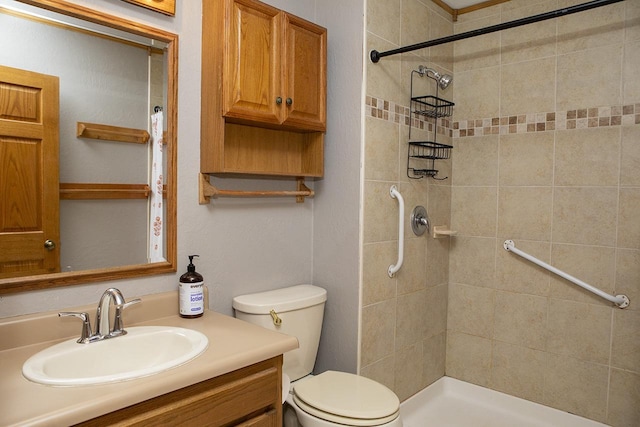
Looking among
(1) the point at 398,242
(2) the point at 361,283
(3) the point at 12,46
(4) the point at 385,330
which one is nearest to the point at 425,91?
(1) the point at 398,242

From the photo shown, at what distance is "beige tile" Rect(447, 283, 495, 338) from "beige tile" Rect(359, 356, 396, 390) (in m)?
0.63

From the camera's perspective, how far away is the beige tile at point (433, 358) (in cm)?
254

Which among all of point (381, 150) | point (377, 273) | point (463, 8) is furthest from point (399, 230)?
point (463, 8)

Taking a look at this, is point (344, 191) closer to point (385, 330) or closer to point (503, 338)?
point (385, 330)

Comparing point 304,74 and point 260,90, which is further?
point 304,74

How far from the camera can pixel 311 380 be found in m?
1.90

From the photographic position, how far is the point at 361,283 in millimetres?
2066

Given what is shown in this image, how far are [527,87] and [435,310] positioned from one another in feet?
4.39

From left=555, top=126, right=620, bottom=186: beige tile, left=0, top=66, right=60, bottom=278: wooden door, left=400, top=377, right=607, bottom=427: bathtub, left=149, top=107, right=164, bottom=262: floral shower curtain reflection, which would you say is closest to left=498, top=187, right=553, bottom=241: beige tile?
left=555, top=126, right=620, bottom=186: beige tile

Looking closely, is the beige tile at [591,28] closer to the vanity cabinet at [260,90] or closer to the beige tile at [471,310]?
the vanity cabinet at [260,90]

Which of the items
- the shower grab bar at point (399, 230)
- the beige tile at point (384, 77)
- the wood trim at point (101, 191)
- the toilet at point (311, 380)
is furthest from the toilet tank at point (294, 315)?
the beige tile at point (384, 77)

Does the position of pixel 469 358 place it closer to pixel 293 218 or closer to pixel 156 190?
pixel 293 218

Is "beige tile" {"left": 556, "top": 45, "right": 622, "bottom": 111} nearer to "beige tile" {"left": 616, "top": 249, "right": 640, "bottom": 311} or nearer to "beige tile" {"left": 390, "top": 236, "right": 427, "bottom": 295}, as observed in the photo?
"beige tile" {"left": 616, "top": 249, "right": 640, "bottom": 311}

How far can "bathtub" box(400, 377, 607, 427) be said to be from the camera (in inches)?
92.1
